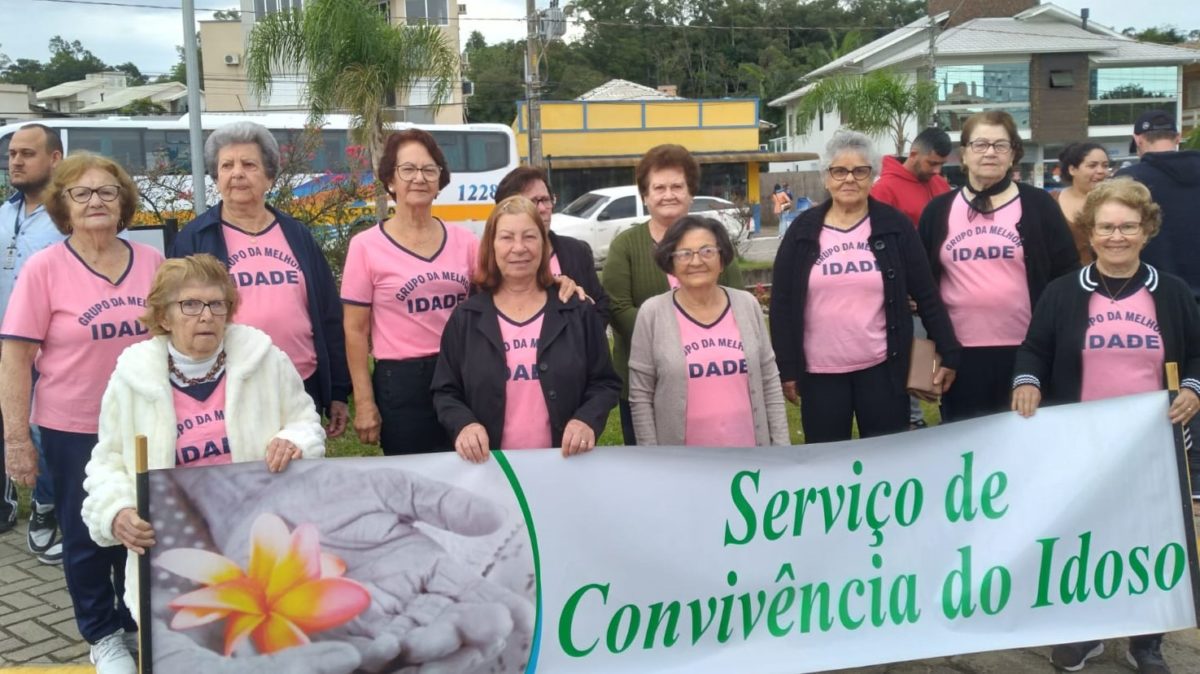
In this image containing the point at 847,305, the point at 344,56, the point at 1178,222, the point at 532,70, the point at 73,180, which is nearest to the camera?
the point at 73,180

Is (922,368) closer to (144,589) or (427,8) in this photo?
(144,589)

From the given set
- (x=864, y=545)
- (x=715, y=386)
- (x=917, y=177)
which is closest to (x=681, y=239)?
(x=715, y=386)

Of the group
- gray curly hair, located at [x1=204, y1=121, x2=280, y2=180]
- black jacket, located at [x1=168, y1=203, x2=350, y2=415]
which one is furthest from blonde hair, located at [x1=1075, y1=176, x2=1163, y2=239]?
gray curly hair, located at [x1=204, y1=121, x2=280, y2=180]

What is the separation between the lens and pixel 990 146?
14.1 feet

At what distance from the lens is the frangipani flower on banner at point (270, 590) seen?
3.27m

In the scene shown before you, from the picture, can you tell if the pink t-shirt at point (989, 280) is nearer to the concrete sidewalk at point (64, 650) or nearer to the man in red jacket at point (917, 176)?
the concrete sidewalk at point (64, 650)

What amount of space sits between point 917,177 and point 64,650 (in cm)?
533

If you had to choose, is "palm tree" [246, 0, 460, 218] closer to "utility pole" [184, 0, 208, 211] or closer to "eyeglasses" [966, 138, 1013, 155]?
"utility pole" [184, 0, 208, 211]

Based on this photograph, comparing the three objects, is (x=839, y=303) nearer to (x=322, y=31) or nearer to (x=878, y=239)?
(x=878, y=239)

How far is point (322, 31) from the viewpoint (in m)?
17.8

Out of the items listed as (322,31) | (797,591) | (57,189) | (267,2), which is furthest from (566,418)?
(267,2)

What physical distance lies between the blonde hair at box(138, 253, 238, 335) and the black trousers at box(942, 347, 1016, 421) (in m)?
2.96

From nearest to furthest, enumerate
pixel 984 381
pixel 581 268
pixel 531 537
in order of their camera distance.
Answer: pixel 531 537 → pixel 581 268 → pixel 984 381

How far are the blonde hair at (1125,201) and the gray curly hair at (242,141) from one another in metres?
3.14
